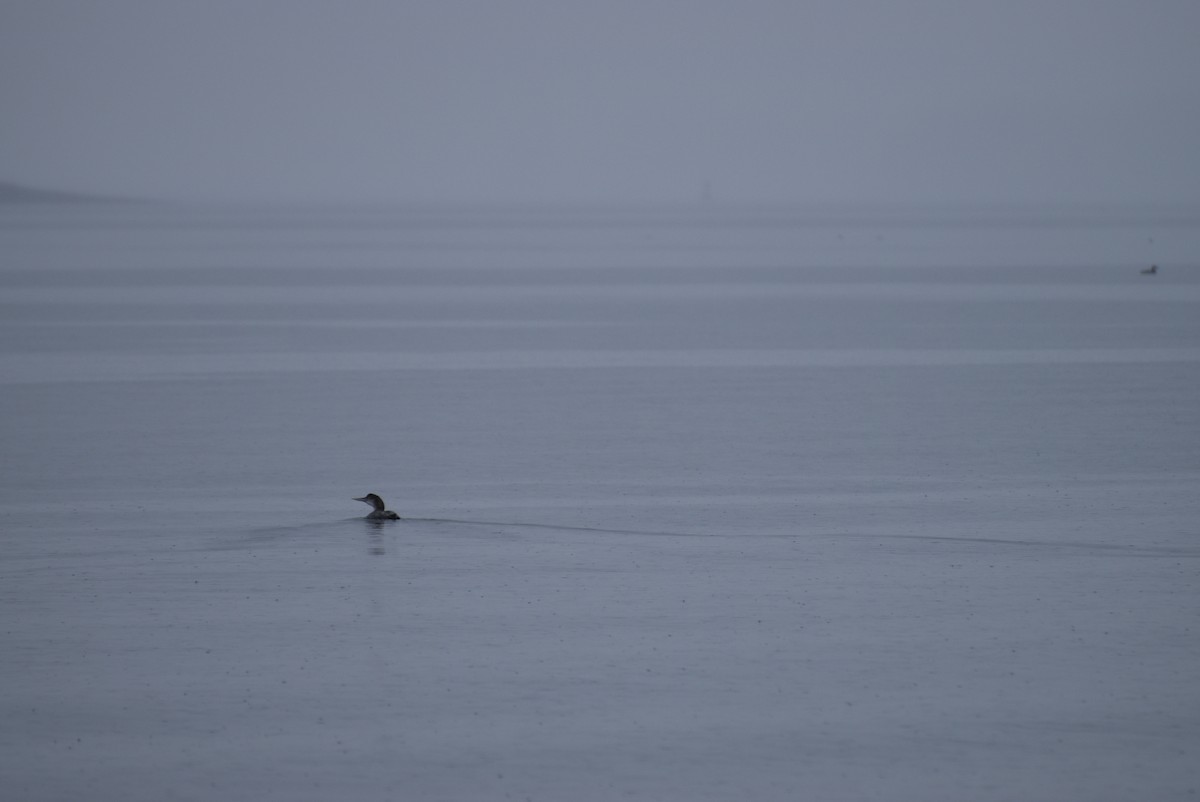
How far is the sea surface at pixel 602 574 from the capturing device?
36.2 ft

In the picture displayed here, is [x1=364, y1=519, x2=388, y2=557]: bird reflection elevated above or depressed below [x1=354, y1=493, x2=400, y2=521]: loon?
below

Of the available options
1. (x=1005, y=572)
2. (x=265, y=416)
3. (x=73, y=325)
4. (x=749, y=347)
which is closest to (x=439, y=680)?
(x=1005, y=572)

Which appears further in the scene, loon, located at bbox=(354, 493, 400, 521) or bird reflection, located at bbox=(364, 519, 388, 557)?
loon, located at bbox=(354, 493, 400, 521)

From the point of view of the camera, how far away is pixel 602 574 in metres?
15.7

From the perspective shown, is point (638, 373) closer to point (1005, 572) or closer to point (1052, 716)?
point (1005, 572)

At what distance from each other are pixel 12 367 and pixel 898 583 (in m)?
23.1

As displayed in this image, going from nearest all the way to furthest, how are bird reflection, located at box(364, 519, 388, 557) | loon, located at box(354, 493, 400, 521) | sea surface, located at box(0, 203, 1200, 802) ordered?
sea surface, located at box(0, 203, 1200, 802) → bird reflection, located at box(364, 519, 388, 557) → loon, located at box(354, 493, 400, 521)

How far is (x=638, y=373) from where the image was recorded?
32.9 metres

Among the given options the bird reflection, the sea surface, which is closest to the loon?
the bird reflection

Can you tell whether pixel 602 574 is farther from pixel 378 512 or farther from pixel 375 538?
pixel 378 512

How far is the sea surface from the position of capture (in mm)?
11047

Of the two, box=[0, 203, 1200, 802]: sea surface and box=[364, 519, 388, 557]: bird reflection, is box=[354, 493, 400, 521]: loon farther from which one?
box=[0, 203, 1200, 802]: sea surface

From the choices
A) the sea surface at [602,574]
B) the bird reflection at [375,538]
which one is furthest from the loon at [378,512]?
the sea surface at [602,574]

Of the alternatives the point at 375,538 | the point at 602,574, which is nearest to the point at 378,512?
the point at 375,538
